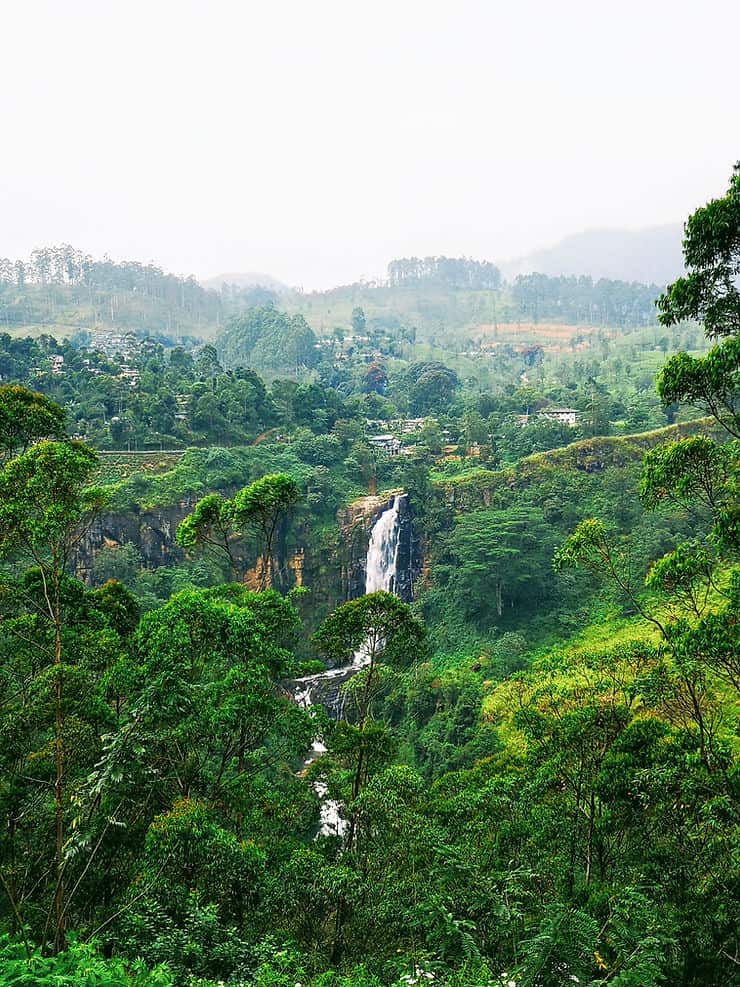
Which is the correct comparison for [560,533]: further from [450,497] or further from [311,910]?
[311,910]

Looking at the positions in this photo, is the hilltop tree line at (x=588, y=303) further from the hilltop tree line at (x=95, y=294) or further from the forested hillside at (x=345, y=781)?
the forested hillside at (x=345, y=781)

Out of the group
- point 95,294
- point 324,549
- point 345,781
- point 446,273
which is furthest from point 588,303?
point 345,781

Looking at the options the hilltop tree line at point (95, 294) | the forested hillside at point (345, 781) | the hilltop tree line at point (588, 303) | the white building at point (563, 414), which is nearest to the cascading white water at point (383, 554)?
the forested hillside at point (345, 781)

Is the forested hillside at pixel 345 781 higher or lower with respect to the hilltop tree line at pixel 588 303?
lower

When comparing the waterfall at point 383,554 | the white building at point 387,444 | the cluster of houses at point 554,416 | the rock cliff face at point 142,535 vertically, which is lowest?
the waterfall at point 383,554

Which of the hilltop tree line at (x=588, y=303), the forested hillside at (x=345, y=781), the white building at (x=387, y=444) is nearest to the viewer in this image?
the forested hillside at (x=345, y=781)

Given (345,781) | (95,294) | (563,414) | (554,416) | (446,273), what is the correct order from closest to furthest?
(345,781) < (554,416) < (563,414) < (95,294) < (446,273)

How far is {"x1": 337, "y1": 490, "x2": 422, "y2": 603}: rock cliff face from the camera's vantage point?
2917 cm

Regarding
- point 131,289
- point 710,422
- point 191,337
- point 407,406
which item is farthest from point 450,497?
point 131,289

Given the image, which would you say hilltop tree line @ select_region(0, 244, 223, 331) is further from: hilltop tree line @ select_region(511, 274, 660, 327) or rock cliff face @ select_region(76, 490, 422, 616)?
rock cliff face @ select_region(76, 490, 422, 616)

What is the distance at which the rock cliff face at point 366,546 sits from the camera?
29166 mm

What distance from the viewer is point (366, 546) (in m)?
29.4

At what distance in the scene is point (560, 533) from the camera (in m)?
25.6

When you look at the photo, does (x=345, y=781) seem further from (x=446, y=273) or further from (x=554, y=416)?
(x=446, y=273)
